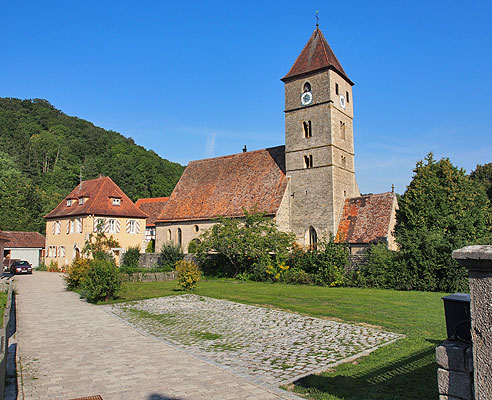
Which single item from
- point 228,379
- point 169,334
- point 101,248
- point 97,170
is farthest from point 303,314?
point 97,170

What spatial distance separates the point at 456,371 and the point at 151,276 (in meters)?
26.1

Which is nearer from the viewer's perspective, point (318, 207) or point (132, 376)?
point (132, 376)

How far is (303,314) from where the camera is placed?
13.3 m

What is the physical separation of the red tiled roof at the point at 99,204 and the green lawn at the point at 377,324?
17259mm

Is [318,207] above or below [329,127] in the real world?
below

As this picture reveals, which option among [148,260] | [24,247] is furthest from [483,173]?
[24,247]

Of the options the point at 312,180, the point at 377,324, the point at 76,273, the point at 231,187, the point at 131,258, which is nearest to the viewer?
the point at 377,324

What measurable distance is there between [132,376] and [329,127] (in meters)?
26.7

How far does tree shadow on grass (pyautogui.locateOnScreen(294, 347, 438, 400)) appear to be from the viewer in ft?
19.1

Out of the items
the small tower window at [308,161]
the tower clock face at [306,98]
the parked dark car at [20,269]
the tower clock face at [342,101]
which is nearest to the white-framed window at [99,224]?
the parked dark car at [20,269]

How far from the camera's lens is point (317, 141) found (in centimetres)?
3130

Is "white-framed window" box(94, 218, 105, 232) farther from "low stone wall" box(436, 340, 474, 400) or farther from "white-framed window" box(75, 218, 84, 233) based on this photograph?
"low stone wall" box(436, 340, 474, 400)

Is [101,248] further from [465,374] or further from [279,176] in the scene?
[465,374]

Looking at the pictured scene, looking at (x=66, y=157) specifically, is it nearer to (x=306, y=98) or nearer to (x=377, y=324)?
(x=306, y=98)
